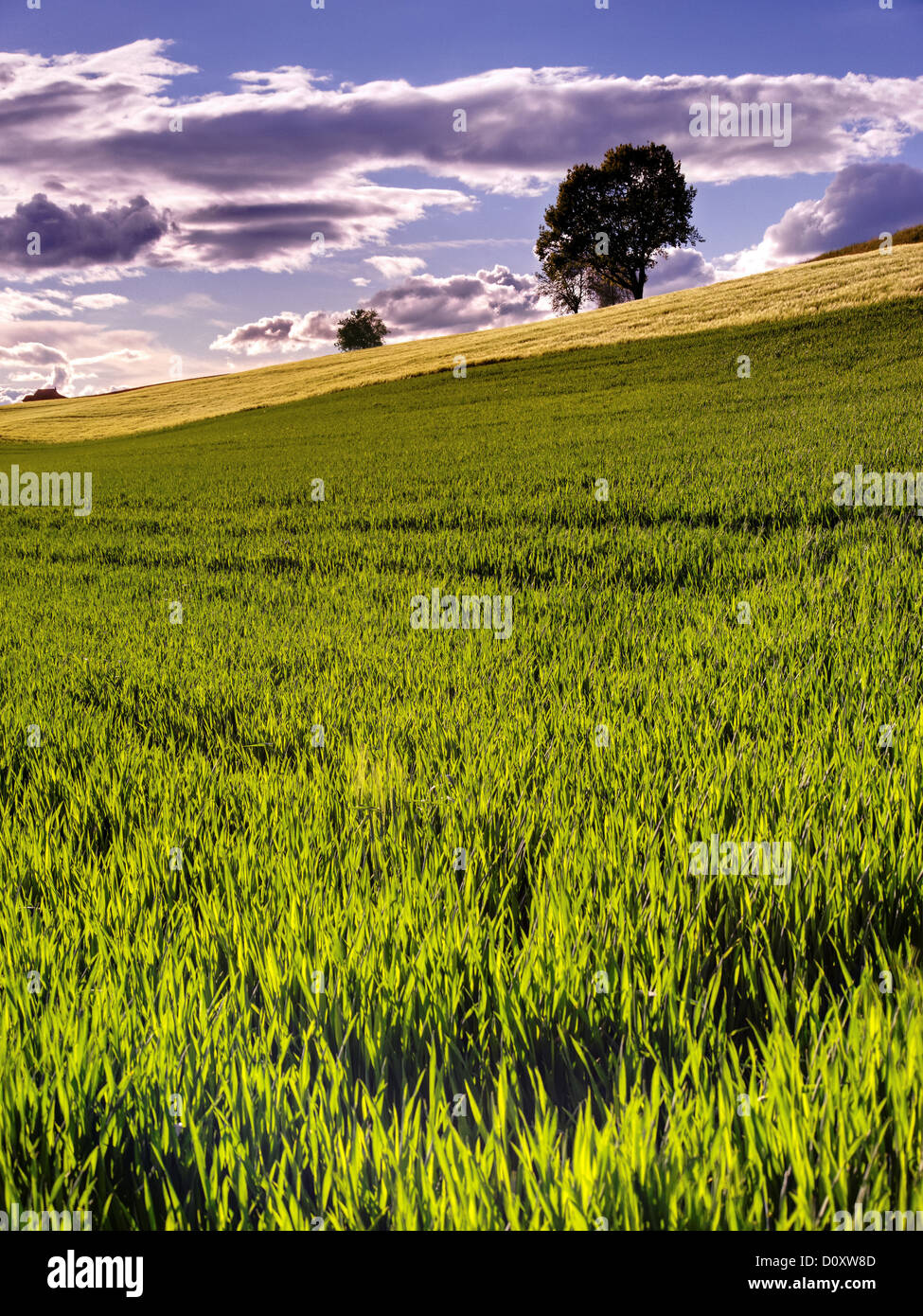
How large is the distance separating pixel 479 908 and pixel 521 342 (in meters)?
43.6

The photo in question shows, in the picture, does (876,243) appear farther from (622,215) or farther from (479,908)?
(479,908)

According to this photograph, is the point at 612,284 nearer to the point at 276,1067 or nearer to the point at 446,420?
the point at 446,420

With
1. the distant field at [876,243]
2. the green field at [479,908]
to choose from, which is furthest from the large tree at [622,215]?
the green field at [479,908]

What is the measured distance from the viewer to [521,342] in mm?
41500

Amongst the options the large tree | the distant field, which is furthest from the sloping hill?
the large tree

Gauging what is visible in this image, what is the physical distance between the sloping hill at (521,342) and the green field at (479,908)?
98.8 ft

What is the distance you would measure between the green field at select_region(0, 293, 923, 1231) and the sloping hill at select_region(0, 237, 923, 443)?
30.1 m

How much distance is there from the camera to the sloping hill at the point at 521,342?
1249 inches

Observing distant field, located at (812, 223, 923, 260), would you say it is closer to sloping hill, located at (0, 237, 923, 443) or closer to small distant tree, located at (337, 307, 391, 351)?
sloping hill, located at (0, 237, 923, 443)

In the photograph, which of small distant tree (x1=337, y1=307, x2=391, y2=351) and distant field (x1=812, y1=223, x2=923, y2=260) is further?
small distant tree (x1=337, y1=307, x2=391, y2=351)

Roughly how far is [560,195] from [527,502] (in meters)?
78.0

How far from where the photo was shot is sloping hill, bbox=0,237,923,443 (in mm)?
31728

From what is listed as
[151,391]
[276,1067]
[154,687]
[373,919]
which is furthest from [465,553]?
[151,391]

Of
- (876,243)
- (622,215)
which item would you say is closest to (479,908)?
(876,243)
